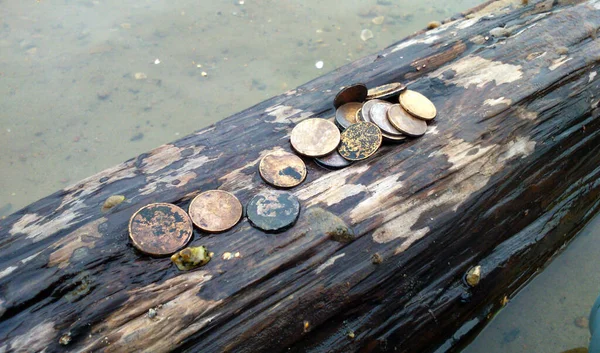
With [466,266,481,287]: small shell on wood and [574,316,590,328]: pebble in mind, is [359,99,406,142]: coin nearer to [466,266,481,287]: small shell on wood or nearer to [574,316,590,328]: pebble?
[466,266,481,287]: small shell on wood

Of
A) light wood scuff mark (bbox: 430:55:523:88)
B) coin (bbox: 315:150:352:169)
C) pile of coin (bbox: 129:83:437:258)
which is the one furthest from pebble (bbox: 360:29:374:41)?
coin (bbox: 315:150:352:169)

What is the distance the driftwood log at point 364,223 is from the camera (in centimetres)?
177

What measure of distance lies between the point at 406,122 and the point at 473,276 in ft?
2.69

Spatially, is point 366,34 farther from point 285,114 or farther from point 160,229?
point 160,229

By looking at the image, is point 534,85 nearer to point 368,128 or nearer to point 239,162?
point 368,128

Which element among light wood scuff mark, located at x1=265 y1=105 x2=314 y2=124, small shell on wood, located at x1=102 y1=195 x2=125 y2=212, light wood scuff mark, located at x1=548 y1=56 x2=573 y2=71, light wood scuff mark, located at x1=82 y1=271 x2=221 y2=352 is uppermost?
light wood scuff mark, located at x1=548 y1=56 x2=573 y2=71

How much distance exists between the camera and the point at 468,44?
294cm

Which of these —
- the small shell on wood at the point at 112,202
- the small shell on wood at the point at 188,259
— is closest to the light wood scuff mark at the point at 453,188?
the small shell on wood at the point at 188,259

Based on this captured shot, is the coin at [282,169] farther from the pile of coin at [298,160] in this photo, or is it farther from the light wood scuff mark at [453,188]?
the light wood scuff mark at [453,188]

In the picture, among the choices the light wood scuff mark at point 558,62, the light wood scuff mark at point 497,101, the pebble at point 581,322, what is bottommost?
the pebble at point 581,322

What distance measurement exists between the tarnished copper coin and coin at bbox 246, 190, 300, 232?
0.90 ft

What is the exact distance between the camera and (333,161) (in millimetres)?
2266

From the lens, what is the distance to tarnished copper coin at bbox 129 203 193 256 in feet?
6.17

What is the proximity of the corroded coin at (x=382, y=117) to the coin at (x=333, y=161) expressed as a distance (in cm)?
27
